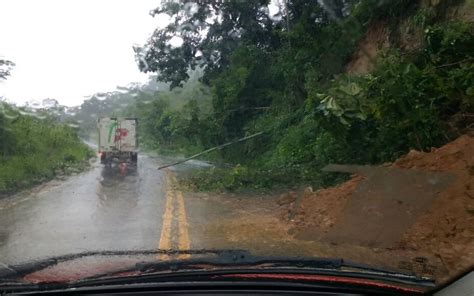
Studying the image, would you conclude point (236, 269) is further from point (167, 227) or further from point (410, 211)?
point (167, 227)

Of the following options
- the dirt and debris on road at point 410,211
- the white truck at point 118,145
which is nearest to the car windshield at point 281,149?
the dirt and debris on road at point 410,211

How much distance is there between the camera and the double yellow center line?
6691 mm

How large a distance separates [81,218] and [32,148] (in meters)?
10.6

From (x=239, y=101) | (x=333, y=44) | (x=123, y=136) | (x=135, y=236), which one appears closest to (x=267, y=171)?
(x=239, y=101)

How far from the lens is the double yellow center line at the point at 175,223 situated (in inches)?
263

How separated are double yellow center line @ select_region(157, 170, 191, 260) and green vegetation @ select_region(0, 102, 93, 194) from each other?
14.7ft

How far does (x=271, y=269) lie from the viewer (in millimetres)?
3250

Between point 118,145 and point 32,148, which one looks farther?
point 118,145

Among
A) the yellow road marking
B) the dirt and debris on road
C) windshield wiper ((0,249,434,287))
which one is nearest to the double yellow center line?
the yellow road marking

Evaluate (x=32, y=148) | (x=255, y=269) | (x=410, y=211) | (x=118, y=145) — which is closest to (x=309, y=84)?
(x=410, y=211)

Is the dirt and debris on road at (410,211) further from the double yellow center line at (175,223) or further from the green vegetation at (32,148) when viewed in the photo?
the green vegetation at (32,148)

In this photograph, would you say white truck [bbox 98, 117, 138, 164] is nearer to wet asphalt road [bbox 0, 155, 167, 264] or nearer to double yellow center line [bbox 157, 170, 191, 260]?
wet asphalt road [bbox 0, 155, 167, 264]

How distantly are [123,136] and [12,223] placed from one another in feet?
49.4

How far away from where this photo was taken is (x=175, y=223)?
28.7ft
